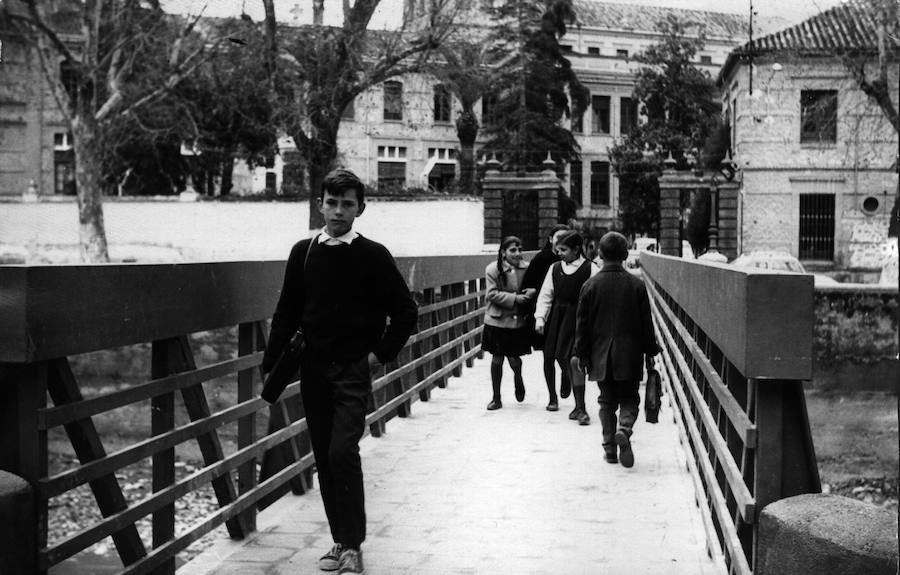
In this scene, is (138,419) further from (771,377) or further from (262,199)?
(771,377)

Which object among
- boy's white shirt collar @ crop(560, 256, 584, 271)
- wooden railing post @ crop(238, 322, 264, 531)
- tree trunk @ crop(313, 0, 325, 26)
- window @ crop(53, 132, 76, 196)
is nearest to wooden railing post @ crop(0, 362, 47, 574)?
wooden railing post @ crop(238, 322, 264, 531)

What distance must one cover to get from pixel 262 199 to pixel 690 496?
29.9m

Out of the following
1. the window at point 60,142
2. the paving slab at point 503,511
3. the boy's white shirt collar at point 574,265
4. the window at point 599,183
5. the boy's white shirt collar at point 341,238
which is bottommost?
the paving slab at point 503,511

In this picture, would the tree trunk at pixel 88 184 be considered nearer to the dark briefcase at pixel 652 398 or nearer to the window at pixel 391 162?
the window at pixel 391 162

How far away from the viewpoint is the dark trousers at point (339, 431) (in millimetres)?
5164

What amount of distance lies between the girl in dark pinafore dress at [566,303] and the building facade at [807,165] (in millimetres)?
34730

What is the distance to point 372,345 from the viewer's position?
208 inches

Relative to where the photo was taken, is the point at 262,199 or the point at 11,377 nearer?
the point at 11,377

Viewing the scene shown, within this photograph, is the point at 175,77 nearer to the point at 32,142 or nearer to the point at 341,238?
the point at 32,142

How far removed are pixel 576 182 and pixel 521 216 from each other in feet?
87.5

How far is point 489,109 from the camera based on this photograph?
60.3m

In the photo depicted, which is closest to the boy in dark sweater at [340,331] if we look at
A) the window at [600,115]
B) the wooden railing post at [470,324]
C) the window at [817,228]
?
the wooden railing post at [470,324]

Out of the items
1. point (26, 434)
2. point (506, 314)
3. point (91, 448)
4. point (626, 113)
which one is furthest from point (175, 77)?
point (626, 113)

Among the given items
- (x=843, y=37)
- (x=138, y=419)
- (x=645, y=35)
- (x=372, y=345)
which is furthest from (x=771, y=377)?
(x=645, y=35)
